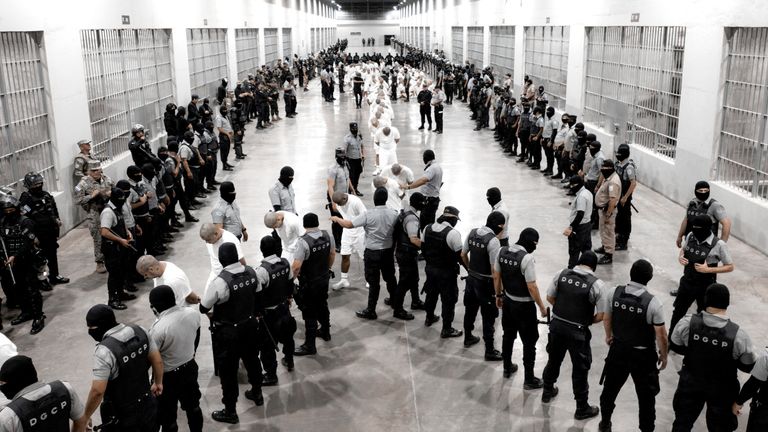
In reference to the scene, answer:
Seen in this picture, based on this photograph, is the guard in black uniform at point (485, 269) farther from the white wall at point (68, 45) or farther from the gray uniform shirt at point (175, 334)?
the white wall at point (68, 45)

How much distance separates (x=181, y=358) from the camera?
5.03m

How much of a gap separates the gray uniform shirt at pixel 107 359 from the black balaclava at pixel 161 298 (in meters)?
0.39

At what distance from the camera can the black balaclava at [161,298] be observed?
4.84 metres

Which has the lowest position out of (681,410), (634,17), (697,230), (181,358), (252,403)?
(252,403)

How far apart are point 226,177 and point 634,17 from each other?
9682mm

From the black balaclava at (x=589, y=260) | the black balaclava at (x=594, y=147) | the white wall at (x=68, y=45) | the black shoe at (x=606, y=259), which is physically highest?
Answer: the white wall at (x=68, y=45)

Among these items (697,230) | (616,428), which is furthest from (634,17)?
(616,428)

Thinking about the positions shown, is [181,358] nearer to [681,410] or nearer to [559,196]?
[681,410]

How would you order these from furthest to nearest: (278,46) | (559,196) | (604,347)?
(278,46)
(559,196)
(604,347)

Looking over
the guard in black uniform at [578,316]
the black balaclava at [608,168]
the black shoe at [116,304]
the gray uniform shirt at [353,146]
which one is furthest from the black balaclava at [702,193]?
the black shoe at [116,304]

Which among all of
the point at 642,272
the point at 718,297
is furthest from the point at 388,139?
the point at 718,297

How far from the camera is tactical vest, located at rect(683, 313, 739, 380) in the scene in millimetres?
4613

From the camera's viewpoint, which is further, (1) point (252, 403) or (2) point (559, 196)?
(2) point (559, 196)

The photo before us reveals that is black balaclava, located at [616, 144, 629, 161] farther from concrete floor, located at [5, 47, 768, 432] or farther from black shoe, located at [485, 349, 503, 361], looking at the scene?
black shoe, located at [485, 349, 503, 361]
